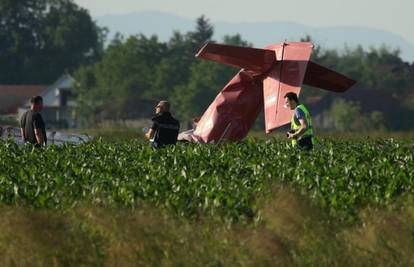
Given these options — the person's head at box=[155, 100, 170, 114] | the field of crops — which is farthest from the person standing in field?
the person's head at box=[155, 100, 170, 114]

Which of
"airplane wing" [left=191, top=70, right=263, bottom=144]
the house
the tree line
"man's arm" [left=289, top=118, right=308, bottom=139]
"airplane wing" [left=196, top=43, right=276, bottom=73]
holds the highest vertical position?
"airplane wing" [left=196, top=43, right=276, bottom=73]

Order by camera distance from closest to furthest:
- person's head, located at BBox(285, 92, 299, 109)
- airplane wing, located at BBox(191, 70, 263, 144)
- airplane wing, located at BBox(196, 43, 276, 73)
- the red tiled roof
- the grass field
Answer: the grass field → person's head, located at BBox(285, 92, 299, 109) → airplane wing, located at BBox(196, 43, 276, 73) → airplane wing, located at BBox(191, 70, 263, 144) → the red tiled roof

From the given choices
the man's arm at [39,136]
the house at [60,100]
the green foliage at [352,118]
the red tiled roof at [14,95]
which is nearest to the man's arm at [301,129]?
the man's arm at [39,136]

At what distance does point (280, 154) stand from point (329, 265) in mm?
7001

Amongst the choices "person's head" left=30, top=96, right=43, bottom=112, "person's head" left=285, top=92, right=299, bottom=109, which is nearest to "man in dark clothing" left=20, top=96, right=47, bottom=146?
"person's head" left=30, top=96, right=43, bottom=112

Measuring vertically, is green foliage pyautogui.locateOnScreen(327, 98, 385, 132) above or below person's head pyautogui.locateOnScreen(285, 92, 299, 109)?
below

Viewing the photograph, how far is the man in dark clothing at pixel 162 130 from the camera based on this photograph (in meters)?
22.6

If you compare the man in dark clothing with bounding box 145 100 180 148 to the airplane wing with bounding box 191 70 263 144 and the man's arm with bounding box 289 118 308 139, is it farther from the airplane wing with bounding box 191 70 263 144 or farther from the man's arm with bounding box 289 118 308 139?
the airplane wing with bounding box 191 70 263 144

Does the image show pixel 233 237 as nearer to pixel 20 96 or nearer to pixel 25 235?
pixel 25 235

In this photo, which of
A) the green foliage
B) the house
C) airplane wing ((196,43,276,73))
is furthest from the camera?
the house

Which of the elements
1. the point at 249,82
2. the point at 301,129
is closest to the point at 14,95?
the point at 249,82

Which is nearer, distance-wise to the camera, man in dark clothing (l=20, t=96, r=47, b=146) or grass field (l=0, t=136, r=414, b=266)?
grass field (l=0, t=136, r=414, b=266)

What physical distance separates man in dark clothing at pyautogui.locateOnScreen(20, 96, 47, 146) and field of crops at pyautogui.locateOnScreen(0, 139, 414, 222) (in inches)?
13.4

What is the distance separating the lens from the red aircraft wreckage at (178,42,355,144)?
26453mm
